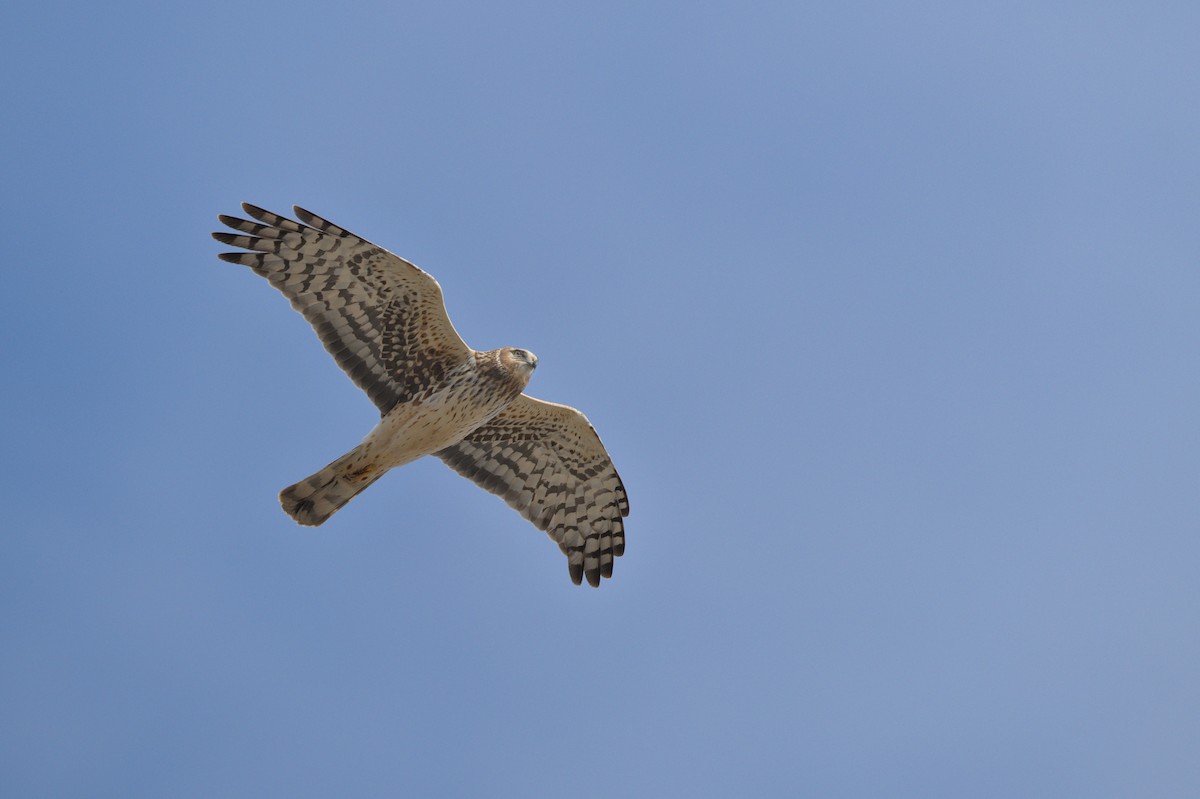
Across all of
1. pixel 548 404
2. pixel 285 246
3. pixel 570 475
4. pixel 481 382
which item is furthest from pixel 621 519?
pixel 285 246

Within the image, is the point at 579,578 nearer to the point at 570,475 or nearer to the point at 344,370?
the point at 570,475

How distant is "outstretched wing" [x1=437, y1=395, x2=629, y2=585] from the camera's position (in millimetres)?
11070

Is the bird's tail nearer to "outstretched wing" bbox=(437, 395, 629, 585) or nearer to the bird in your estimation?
the bird

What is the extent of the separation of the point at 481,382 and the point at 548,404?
82 centimetres

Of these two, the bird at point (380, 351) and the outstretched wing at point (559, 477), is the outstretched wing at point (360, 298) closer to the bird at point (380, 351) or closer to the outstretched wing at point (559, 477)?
the bird at point (380, 351)

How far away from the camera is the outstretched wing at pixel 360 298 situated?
9922mm

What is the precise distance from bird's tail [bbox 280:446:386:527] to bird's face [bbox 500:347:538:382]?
136 cm

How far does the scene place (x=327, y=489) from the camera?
9.95m

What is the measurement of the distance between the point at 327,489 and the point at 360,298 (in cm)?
156

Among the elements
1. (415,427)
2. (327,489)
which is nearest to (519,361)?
(415,427)

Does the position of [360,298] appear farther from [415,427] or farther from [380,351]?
[415,427]

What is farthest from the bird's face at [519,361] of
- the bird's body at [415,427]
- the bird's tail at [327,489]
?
the bird's tail at [327,489]

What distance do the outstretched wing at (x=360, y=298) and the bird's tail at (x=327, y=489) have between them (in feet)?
1.76

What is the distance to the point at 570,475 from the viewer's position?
37.2 feet
